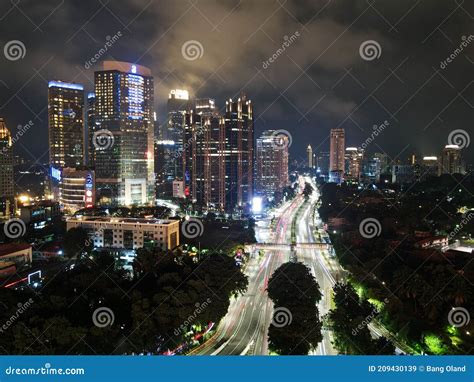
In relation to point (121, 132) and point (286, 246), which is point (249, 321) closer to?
point (286, 246)

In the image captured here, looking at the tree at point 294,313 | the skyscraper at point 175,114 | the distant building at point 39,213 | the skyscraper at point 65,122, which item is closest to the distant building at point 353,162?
the skyscraper at point 175,114

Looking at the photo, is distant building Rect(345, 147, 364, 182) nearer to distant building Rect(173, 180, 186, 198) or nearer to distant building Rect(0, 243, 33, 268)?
distant building Rect(173, 180, 186, 198)

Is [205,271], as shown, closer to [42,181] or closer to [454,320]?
[454,320]

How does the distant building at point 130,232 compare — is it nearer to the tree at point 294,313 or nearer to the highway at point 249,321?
the highway at point 249,321

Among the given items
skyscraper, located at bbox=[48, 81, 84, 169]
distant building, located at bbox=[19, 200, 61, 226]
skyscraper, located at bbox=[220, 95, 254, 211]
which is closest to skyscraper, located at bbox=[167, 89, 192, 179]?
skyscraper, located at bbox=[48, 81, 84, 169]

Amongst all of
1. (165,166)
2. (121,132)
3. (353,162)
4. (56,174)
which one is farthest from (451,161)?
(56,174)

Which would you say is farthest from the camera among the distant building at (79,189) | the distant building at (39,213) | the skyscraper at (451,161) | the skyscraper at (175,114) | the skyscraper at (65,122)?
the skyscraper at (175,114)

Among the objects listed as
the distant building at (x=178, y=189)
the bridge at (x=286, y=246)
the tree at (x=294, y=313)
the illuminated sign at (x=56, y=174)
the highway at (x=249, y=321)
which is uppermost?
the illuminated sign at (x=56, y=174)
